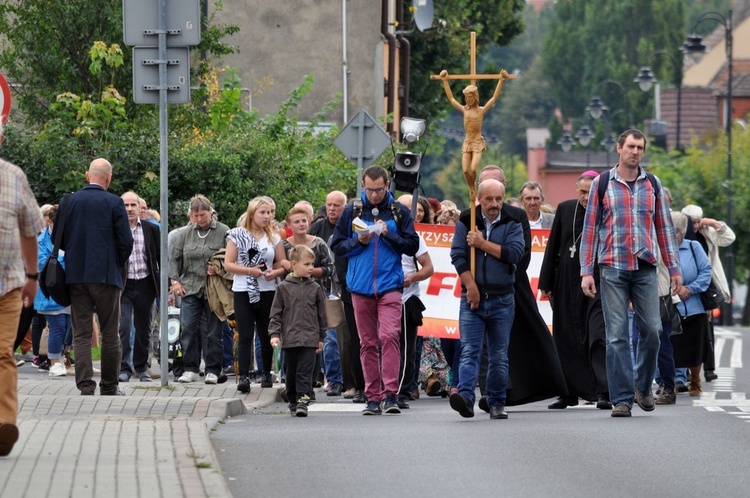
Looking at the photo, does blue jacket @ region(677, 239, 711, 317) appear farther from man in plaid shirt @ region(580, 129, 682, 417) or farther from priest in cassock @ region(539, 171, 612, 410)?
man in plaid shirt @ region(580, 129, 682, 417)

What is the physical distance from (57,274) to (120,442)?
390cm

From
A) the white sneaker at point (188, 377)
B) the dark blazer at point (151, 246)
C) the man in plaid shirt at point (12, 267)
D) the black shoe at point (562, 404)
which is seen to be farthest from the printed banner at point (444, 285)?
the man in plaid shirt at point (12, 267)

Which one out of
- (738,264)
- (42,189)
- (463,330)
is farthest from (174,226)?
(738,264)

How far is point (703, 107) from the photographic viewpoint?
103 metres

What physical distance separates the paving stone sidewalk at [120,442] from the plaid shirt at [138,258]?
7.64 feet

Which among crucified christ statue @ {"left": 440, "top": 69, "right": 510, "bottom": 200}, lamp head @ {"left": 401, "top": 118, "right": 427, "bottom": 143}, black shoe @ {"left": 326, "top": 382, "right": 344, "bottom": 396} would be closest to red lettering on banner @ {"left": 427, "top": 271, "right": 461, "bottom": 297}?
black shoe @ {"left": 326, "top": 382, "right": 344, "bottom": 396}

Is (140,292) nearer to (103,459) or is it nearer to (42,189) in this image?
(42,189)

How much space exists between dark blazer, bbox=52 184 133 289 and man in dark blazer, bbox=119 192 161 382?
3.13 m

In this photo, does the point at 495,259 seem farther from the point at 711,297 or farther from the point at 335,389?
the point at 711,297

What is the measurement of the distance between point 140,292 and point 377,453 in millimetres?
7304

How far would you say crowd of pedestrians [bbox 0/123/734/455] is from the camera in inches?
491

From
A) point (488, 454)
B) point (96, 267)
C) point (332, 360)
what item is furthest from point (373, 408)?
point (332, 360)

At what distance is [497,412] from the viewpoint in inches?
506

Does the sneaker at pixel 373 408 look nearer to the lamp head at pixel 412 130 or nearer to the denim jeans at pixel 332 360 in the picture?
the denim jeans at pixel 332 360
